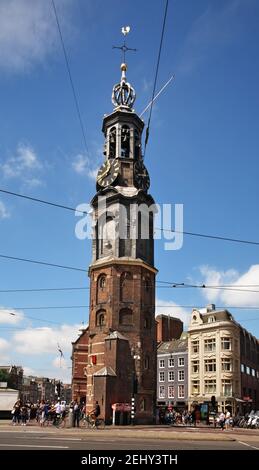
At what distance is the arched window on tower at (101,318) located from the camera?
48.1 meters

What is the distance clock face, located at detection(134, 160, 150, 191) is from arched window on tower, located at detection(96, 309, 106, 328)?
1343cm

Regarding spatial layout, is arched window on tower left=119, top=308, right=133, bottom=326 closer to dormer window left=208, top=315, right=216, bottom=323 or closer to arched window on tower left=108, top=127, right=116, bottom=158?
arched window on tower left=108, top=127, right=116, bottom=158

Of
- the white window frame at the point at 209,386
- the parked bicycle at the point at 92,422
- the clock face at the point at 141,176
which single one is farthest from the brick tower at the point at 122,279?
the white window frame at the point at 209,386

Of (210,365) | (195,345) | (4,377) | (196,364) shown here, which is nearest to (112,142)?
(195,345)

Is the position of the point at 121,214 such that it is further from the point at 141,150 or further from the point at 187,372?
the point at 187,372

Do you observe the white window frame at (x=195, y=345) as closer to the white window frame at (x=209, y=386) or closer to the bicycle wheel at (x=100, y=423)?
the white window frame at (x=209, y=386)

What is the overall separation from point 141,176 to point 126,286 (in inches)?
474

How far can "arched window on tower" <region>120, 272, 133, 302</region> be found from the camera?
159ft

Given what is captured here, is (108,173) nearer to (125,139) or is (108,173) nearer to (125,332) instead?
(125,139)

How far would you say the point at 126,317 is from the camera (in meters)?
47.7

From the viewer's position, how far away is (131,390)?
4512 centimetres

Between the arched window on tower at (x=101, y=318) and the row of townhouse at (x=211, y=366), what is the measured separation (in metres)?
25.8

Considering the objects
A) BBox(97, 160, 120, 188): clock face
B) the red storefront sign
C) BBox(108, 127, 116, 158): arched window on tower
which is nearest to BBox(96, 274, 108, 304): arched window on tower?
BBox(97, 160, 120, 188): clock face
